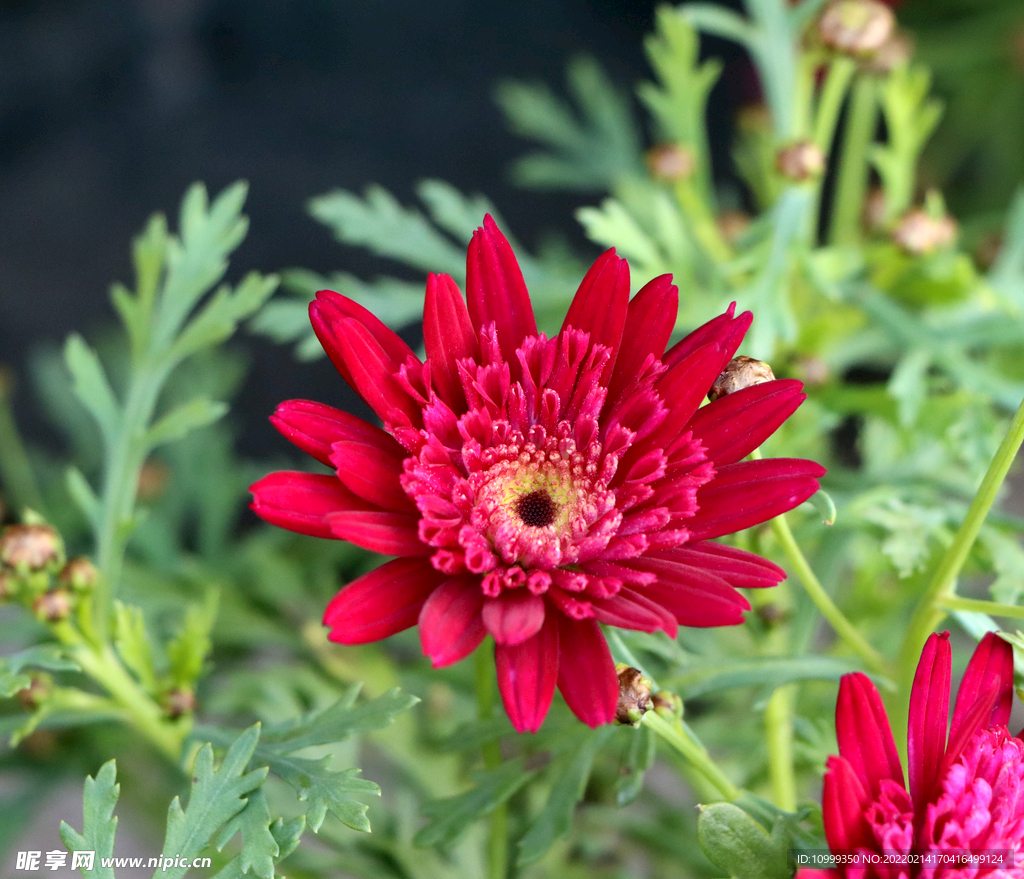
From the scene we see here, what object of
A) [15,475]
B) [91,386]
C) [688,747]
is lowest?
[15,475]

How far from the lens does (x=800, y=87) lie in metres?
0.78

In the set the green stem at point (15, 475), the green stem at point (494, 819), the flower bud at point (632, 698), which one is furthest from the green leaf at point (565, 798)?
the green stem at point (15, 475)

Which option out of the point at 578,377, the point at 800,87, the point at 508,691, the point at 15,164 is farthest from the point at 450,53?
the point at 508,691

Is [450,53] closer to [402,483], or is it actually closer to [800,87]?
[800,87]

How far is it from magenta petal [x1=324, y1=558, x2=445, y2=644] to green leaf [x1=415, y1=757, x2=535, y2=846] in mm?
167

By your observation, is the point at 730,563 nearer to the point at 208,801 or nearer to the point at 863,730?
the point at 863,730

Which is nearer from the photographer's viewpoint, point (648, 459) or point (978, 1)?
point (648, 459)

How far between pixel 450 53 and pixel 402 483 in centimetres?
132

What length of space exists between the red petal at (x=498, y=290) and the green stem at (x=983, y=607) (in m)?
0.24

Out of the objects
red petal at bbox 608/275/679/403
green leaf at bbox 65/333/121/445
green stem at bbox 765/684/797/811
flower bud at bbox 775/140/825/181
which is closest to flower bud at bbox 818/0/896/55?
flower bud at bbox 775/140/825/181

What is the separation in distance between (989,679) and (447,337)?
0.97ft

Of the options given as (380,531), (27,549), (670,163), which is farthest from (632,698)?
(670,163)

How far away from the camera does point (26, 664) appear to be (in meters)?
0.53

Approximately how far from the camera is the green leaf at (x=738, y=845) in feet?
1.39
